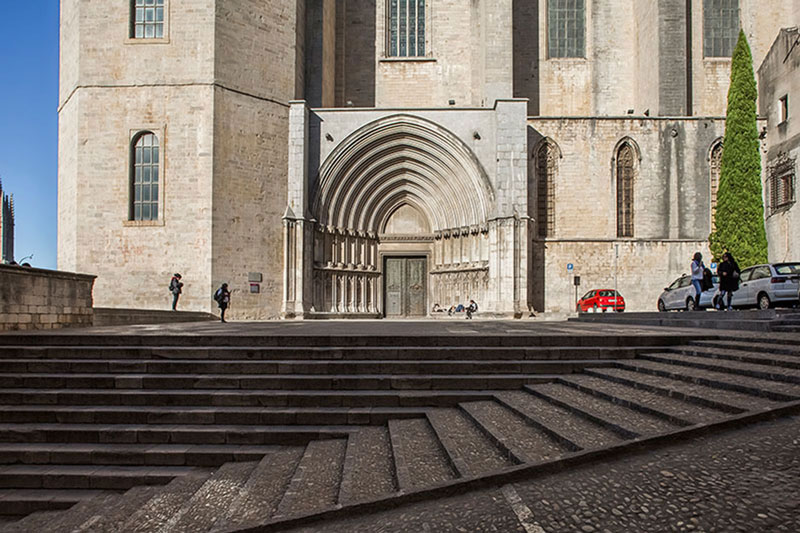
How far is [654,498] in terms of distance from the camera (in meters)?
2.62

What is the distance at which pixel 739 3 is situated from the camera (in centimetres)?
2292

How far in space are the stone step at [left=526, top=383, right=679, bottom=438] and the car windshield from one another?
883cm

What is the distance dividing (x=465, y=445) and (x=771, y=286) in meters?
10.3

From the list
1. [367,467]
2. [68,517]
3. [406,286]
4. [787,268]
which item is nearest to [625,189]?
[406,286]

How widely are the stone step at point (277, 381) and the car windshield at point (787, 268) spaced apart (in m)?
8.39

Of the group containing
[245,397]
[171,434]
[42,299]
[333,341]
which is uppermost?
[42,299]

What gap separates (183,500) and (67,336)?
3.59 m

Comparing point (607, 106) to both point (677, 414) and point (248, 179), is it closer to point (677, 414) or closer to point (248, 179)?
point (248, 179)

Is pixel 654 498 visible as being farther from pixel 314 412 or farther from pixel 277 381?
pixel 277 381

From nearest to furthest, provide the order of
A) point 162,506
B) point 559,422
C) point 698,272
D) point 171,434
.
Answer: point 162,506 < point 559,422 < point 171,434 < point 698,272

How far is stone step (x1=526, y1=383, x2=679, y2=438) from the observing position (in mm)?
3420

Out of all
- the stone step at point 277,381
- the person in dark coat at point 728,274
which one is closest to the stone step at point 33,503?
the stone step at point 277,381

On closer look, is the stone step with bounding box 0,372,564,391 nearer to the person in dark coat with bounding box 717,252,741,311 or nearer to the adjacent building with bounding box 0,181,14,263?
the person in dark coat with bounding box 717,252,741,311

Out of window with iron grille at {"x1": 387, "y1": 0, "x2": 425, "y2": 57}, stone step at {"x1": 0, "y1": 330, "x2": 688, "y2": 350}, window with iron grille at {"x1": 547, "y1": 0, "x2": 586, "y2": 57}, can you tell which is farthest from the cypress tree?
stone step at {"x1": 0, "y1": 330, "x2": 688, "y2": 350}
